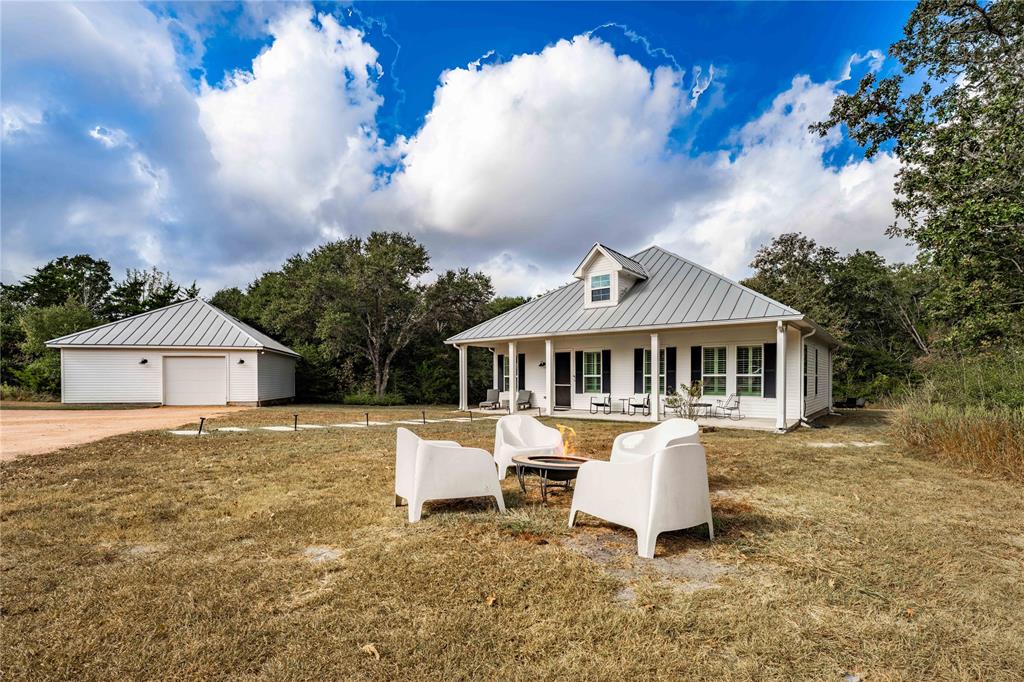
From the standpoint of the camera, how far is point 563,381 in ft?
56.7

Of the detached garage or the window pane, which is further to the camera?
the detached garage

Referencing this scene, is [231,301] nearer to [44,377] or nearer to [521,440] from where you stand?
[44,377]

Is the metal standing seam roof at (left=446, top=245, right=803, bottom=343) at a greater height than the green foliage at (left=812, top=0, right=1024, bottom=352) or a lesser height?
lesser

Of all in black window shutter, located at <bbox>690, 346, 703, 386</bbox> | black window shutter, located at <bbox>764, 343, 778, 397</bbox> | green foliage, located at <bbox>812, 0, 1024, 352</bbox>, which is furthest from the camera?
black window shutter, located at <bbox>690, 346, 703, 386</bbox>

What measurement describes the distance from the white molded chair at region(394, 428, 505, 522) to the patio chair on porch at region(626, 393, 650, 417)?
10.6 m

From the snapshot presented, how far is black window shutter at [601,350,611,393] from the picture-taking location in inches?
635

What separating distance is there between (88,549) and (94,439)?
25.3 ft

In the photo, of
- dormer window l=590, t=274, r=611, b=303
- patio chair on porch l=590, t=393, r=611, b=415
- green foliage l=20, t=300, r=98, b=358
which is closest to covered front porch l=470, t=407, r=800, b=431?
patio chair on porch l=590, t=393, r=611, b=415

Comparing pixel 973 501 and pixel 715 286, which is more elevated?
pixel 715 286

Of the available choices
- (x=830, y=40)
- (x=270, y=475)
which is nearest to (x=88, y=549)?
(x=270, y=475)

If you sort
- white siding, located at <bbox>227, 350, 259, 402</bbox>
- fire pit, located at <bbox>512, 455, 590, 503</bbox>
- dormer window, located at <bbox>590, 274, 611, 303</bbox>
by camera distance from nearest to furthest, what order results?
1. fire pit, located at <bbox>512, 455, 590, 503</bbox>
2. dormer window, located at <bbox>590, 274, 611, 303</bbox>
3. white siding, located at <bbox>227, 350, 259, 402</bbox>

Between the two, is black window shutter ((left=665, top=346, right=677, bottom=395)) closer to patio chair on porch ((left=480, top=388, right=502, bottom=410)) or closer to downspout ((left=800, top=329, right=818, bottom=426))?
downspout ((left=800, top=329, right=818, bottom=426))

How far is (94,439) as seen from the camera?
955 cm

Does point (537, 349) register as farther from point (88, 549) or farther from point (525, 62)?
point (88, 549)
